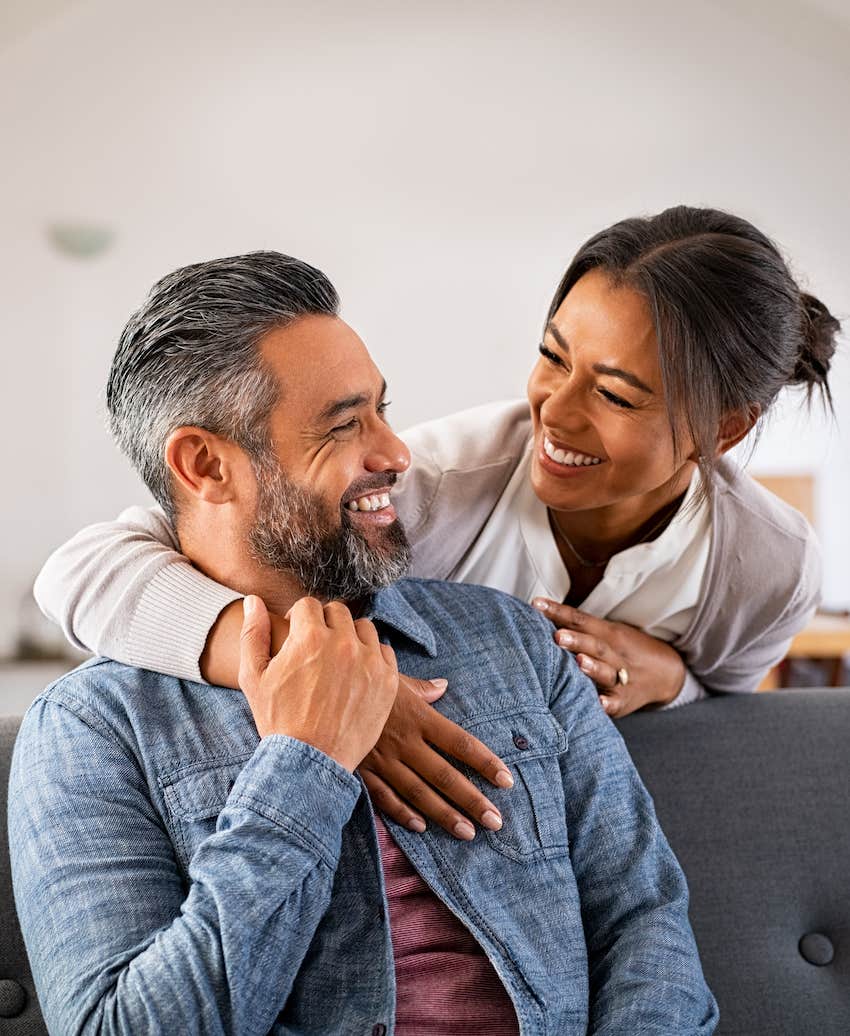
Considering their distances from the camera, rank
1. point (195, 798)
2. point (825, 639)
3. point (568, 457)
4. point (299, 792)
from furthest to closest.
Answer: point (825, 639) < point (568, 457) < point (195, 798) < point (299, 792)

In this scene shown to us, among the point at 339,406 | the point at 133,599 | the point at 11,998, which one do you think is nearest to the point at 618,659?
the point at 339,406

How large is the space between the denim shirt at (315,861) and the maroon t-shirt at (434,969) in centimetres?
3

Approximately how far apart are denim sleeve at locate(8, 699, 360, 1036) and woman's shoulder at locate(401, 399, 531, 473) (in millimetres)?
680

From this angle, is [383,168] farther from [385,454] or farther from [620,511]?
[385,454]

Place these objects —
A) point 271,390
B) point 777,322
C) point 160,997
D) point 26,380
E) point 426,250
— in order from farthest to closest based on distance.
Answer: point 426,250, point 26,380, point 777,322, point 271,390, point 160,997

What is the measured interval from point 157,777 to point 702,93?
13.4 ft

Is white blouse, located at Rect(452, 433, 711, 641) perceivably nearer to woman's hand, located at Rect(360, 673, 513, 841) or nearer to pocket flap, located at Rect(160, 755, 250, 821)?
woman's hand, located at Rect(360, 673, 513, 841)

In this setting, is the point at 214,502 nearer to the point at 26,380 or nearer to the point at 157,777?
the point at 157,777

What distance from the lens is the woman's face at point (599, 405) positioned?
1.50 metres

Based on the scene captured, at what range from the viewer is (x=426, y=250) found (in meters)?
4.49

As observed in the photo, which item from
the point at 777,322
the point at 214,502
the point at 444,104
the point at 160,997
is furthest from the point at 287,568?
the point at 444,104

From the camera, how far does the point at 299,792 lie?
1109 mm

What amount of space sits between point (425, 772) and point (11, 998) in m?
0.57

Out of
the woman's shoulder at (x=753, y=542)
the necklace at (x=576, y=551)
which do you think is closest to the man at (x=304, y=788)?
the necklace at (x=576, y=551)
